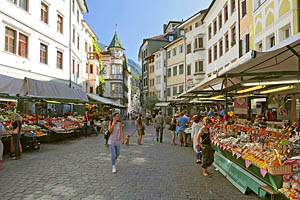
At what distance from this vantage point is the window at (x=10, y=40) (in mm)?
15008

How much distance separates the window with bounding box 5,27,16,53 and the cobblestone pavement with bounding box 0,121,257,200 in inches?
394

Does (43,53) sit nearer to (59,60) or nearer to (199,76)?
(59,60)

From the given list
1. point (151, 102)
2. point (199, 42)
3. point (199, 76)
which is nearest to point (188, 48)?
point (199, 42)

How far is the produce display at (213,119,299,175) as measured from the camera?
4.05 meters

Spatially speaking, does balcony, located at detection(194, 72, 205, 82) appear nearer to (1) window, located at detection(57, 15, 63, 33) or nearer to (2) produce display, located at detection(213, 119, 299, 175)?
(1) window, located at detection(57, 15, 63, 33)

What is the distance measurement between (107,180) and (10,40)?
14176 millimetres

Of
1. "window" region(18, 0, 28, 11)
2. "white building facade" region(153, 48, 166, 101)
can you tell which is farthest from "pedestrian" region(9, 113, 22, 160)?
"white building facade" region(153, 48, 166, 101)

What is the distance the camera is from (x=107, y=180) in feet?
20.1

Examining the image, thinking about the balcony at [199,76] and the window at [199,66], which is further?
the window at [199,66]

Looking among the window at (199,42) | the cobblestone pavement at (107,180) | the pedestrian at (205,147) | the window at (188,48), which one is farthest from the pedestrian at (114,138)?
the window at (188,48)

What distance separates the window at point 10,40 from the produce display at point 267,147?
49.1 ft

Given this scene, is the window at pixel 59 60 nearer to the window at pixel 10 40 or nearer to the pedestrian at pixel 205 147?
the window at pixel 10 40

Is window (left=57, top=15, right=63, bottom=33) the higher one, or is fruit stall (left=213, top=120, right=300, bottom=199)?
window (left=57, top=15, right=63, bottom=33)

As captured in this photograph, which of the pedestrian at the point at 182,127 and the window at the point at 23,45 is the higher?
the window at the point at 23,45
